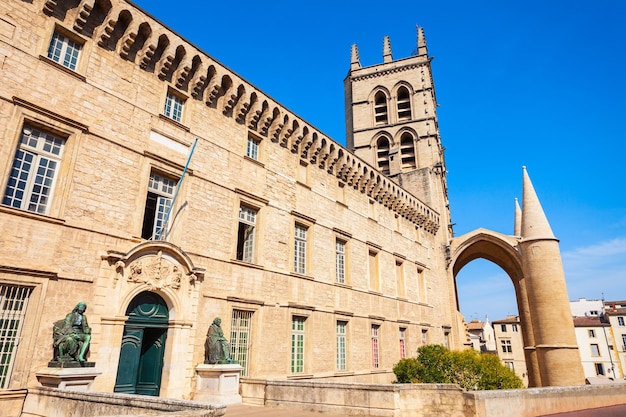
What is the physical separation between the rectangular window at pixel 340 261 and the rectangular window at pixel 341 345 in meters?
1.74

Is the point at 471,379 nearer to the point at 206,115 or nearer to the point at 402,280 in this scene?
the point at 402,280

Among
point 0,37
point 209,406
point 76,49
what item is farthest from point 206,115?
point 209,406

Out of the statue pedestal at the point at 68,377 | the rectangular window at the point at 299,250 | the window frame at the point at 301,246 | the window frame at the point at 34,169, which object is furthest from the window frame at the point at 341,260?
the window frame at the point at 34,169

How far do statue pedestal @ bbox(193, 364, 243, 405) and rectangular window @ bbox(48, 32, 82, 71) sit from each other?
8054mm

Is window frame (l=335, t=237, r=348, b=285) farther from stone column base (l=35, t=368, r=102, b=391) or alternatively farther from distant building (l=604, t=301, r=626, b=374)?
distant building (l=604, t=301, r=626, b=374)

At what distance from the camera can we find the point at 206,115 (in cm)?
1245

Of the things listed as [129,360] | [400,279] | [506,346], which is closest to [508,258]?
[400,279]

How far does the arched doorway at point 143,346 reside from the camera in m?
9.24

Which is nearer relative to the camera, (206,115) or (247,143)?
(206,115)

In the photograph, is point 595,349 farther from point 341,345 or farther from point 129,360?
point 129,360

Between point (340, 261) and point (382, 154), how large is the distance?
55.8 feet

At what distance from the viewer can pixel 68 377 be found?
Result: 7.30m

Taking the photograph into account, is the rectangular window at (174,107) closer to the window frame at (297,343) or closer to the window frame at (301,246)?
the window frame at (301,246)

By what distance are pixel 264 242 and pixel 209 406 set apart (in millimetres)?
8634
